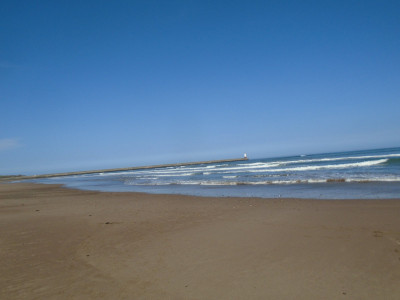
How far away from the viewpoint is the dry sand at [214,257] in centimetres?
374

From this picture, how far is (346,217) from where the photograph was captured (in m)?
7.38

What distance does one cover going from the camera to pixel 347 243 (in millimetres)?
5250

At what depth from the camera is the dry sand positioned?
3744 mm

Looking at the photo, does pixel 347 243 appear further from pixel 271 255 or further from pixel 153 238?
pixel 153 238

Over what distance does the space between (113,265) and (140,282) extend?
1.00m

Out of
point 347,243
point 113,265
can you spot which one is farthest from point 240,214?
point 113,265

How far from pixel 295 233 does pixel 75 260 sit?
444 cm

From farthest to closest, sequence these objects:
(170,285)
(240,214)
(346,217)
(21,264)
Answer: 1. (240,214)
2. (346,217)
3. (21,264)
4. (170,285)

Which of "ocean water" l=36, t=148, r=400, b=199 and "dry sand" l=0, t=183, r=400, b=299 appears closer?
"dry sand" l=0, t=183, r=400, b=299

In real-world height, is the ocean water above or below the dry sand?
above

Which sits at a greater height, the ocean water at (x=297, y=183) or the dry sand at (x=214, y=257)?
the ocean water at (x=297, y=183)

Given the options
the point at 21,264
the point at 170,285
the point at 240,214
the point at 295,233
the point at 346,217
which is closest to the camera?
the point at 170,285

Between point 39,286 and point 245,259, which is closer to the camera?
point 39,286

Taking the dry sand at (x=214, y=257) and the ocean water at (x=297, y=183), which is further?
the ocean water at (x=297, y=183)
